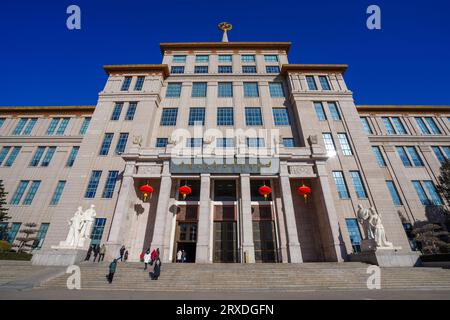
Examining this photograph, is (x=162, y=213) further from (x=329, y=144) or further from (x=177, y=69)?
(x=177, y=69)

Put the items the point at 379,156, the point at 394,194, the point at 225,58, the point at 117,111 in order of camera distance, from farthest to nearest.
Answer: the point at 225,58, the point at 379,156, the point at 117,111, the point at 394,194

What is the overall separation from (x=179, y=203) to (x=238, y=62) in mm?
23317

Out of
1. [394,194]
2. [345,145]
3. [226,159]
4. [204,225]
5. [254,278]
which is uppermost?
[345,145]

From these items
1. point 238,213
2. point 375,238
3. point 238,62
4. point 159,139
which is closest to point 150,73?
point 159,139

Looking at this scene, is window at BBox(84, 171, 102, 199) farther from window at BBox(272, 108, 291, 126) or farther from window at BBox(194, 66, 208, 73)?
window at BBox(272, 108, 291, 126)

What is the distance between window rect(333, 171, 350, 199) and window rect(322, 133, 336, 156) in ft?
7.66

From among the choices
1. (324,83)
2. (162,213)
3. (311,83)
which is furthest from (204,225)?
(324,83)

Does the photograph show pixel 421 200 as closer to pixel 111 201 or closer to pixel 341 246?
pixel 341 246

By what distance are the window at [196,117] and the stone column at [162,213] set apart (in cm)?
745

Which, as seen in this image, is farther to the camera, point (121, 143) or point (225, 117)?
point (225, 117)

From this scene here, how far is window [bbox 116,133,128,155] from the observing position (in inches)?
932

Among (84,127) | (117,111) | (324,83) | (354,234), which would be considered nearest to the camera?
(354,234)

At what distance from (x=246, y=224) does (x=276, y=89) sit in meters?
19.7

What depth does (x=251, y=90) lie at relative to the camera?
29203mm
